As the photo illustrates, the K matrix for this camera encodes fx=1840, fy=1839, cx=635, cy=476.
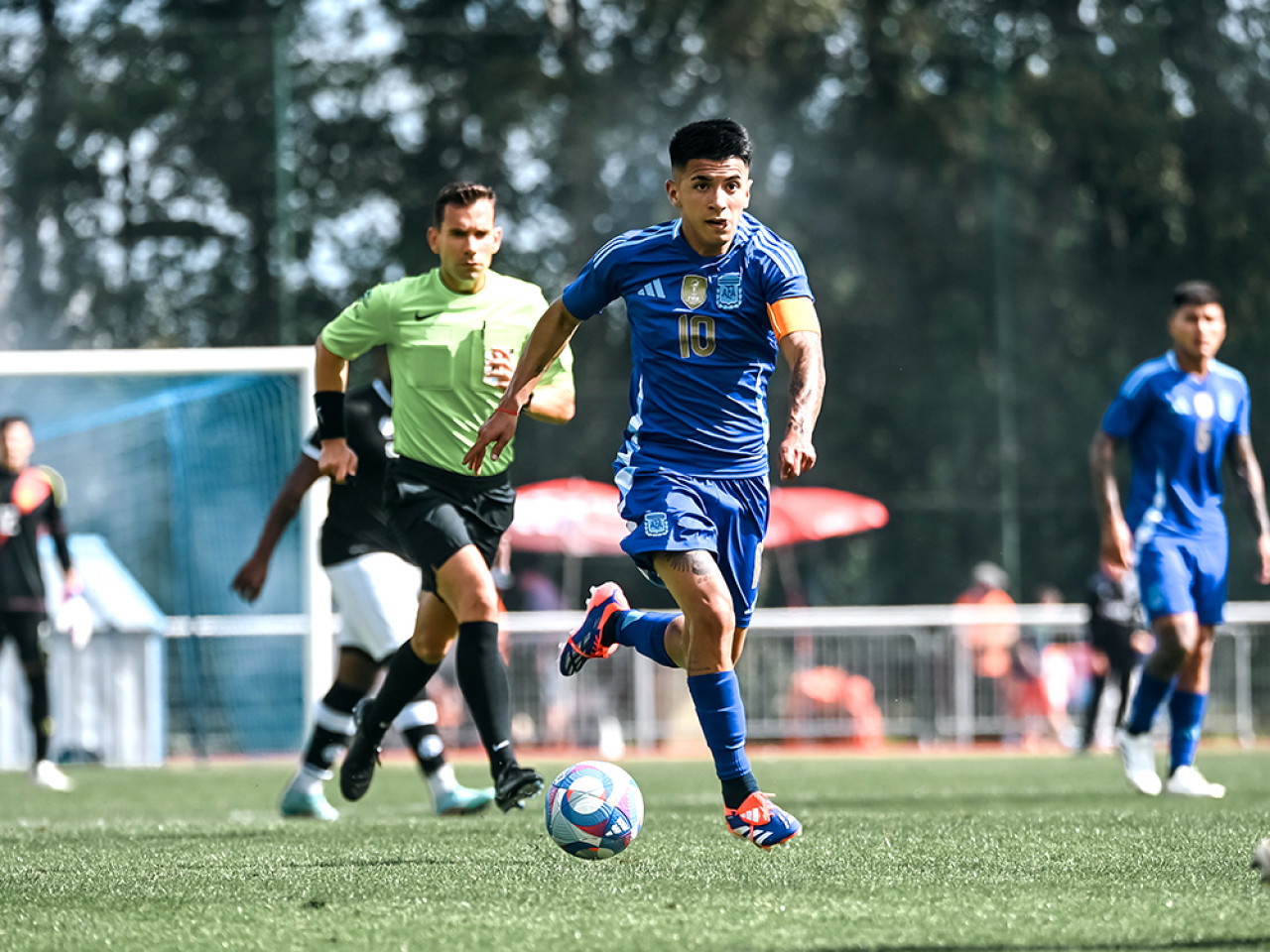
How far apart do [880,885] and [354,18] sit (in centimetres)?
1822

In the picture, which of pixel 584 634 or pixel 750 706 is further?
pixel 750 706

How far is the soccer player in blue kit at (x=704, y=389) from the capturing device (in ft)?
17.8

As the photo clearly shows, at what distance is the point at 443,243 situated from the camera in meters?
7.10

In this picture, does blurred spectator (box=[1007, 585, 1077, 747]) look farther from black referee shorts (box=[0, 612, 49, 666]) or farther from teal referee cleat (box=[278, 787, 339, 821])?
teal referee cleat (box=[278, 787, 339, 821])

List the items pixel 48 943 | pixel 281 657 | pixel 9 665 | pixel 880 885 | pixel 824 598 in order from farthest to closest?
pixel 824 598, pixel 281 657, pixel 9 665, pixel 880 885, pixel 48 943

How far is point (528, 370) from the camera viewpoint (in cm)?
579

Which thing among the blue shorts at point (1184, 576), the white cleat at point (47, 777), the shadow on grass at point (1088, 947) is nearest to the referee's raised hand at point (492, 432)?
the shadow on grass at point (1088, 947)

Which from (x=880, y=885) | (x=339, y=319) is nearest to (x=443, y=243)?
(x=339, y=319)

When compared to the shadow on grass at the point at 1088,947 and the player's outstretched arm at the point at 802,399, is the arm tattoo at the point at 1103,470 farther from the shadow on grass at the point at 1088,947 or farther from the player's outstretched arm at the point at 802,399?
the shadow on grass at the point at 1088,947

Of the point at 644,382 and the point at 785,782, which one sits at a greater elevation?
the point at 644,382

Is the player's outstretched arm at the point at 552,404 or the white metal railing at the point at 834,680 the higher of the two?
the player's outstretched arm at the point at 552,404

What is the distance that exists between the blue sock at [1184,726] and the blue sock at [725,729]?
380 centimetres

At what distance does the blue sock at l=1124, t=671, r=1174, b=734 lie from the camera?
341 inches

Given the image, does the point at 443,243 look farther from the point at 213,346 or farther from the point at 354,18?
the point at 354,18
